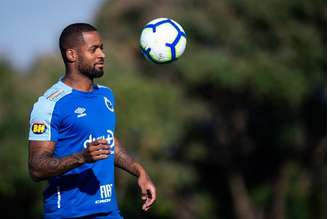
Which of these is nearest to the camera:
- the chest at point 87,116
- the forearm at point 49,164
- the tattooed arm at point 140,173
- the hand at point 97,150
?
the hand at point 97,150

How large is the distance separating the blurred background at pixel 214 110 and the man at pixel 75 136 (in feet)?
62.7

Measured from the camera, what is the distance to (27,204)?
27812 millimetres

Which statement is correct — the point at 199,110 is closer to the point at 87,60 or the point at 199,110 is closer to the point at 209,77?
the point at 209,77

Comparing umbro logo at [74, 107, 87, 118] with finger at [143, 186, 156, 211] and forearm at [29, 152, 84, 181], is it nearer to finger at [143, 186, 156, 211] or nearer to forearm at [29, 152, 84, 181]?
forearm at [29, 152, 84, 181]

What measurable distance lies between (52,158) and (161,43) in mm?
1880

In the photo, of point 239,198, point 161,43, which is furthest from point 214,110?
point 161,43

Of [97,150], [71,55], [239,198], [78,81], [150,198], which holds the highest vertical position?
[239,198]

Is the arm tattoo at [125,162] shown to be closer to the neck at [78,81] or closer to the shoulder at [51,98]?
the neck at [78,81]

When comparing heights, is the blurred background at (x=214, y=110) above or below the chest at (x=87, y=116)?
above

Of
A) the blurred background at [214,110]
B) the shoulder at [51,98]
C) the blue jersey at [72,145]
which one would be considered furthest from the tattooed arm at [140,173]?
the blurred background at [214,110]

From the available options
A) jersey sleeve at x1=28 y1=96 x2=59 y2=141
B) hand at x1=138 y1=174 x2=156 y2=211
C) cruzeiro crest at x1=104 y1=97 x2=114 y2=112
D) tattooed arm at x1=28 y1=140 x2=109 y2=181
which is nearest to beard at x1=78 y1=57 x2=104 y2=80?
cruzeiro crest at x1=104 y1=97 x2=114 y2=112

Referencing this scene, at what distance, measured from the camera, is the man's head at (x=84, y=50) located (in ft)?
21.9

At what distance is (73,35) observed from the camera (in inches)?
264

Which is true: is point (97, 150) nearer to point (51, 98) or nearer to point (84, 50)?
point (51, 98)
